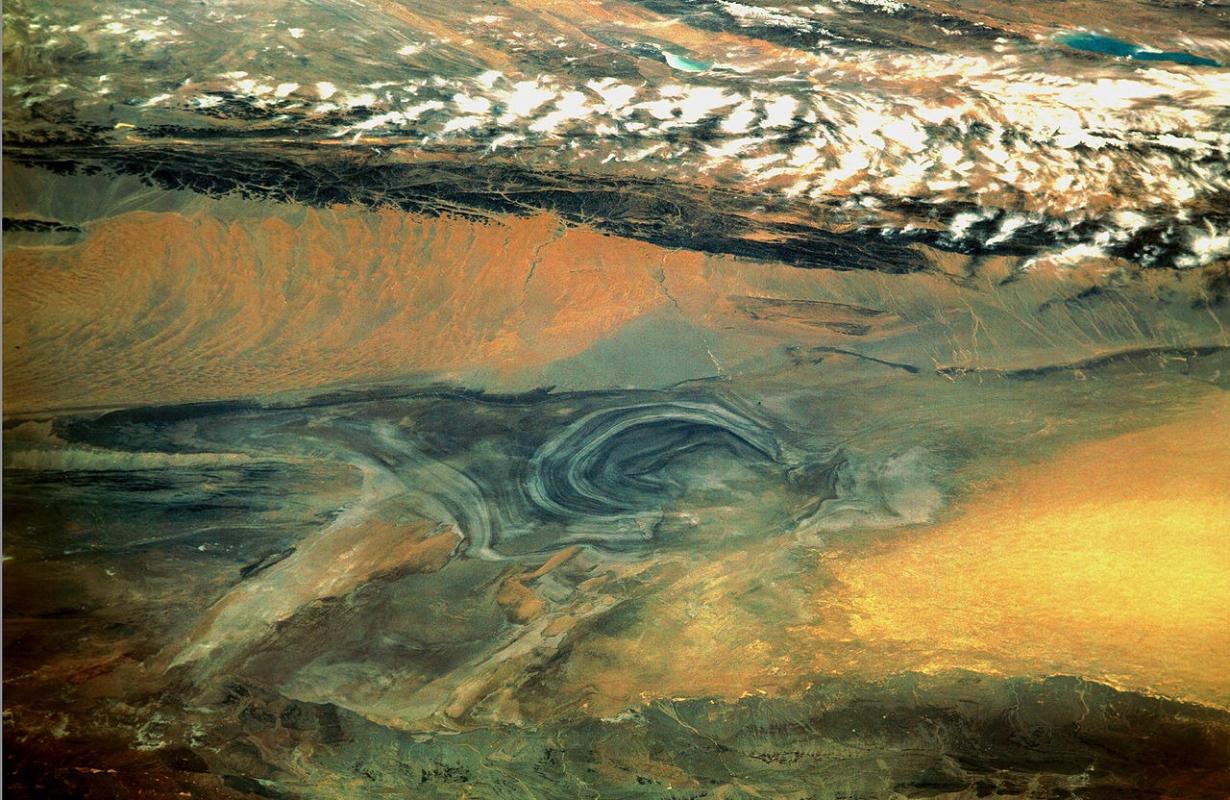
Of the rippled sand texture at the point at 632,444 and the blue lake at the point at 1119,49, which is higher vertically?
the blue lake at the point at 1119,49

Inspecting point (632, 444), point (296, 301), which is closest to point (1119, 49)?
point (632, 444)

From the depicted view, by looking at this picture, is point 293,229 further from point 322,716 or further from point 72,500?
point 322,716

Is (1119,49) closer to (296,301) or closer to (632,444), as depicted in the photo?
(632,444)

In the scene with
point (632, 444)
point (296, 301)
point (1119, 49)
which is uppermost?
point (1119, 49)

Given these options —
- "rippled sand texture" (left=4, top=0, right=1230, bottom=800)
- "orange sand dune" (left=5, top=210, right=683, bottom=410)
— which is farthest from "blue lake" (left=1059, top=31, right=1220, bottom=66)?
"orange sand dune" (left=5, top=210, right=683, bottom=410)

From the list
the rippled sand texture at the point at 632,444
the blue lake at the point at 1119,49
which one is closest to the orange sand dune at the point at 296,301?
the rippled sand texture at the point at 632,444

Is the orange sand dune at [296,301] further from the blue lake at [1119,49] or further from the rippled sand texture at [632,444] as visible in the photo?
the blue lake at [1119,49]

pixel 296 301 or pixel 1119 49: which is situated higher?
pixel 1119 49

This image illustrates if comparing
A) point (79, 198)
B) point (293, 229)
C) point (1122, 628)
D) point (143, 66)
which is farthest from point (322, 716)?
point (1122, 628)

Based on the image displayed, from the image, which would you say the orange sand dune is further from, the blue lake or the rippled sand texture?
the blue lake
